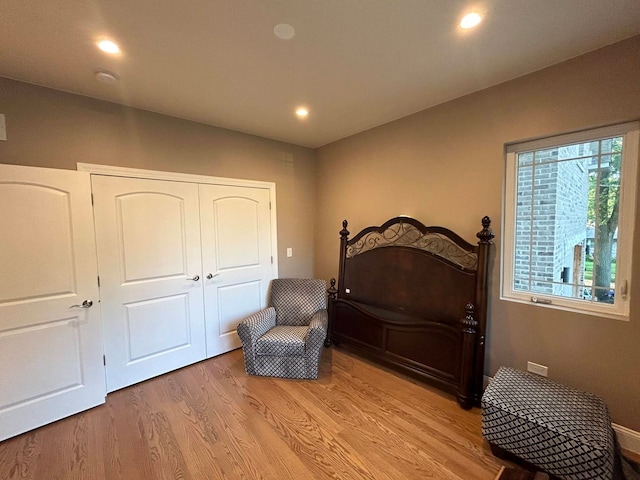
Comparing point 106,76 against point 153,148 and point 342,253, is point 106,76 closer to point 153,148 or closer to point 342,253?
point 153,148

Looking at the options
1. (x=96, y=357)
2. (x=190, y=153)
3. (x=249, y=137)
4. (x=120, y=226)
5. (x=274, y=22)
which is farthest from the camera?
(x=249, y=137)

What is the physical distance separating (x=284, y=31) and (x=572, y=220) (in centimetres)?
Result: 232

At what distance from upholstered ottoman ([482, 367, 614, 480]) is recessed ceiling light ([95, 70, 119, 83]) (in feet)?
11.1

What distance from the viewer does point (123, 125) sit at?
248cm

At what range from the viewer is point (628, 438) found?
176 centimetres

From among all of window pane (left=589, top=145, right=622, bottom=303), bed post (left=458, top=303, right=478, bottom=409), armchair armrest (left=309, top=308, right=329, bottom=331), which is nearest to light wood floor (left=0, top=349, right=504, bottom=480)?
bed post (left=458, top=303, right=478, bottom=409)

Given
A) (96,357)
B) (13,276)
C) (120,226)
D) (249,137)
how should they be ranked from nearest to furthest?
(13,276) → (96,357) → (120,226) → (249,137)

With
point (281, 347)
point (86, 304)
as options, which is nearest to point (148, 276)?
point (86, 304)

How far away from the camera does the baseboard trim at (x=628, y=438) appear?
174 cm

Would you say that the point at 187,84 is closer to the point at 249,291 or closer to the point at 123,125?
the point at 123,125

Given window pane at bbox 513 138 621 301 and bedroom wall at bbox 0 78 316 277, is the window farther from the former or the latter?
bedroom wall at bbox 0 78 316 277

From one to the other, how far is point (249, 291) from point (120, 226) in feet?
4.89

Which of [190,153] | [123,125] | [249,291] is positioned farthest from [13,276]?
[249,291]

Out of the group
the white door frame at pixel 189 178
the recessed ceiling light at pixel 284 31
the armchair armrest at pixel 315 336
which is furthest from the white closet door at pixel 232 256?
the recessed ceiling light at pixel 284 31
